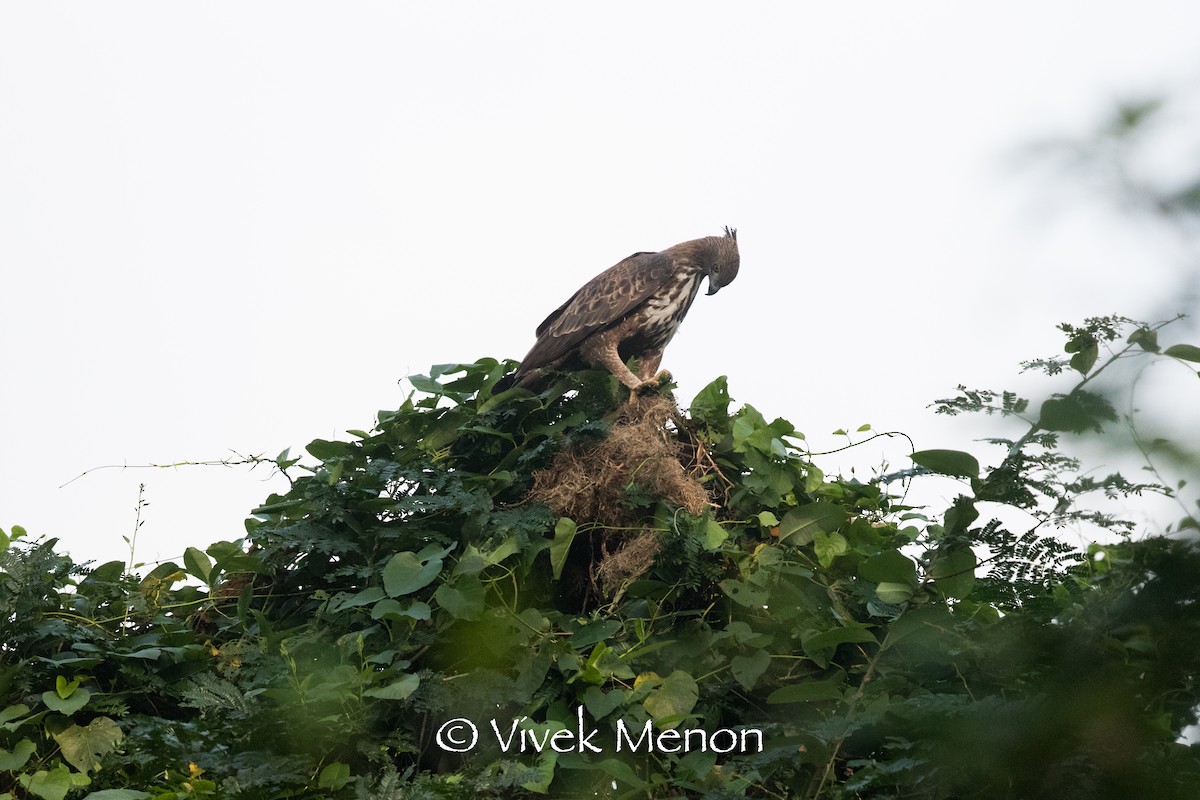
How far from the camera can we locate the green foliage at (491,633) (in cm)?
260

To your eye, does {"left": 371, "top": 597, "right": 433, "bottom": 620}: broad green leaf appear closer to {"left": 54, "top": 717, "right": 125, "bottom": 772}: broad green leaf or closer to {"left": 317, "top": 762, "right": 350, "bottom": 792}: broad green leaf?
{"left": 317, "top": 762, "right": 350, "bottom": 792}: broad green leaf

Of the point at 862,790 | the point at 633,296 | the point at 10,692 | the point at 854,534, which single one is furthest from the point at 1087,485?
the point at 633,296

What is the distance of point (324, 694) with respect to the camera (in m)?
2.86

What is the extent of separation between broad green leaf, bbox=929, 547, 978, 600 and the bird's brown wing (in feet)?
9.06

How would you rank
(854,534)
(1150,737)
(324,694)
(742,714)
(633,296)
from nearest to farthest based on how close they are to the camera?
(1150,737) → (324,694) → (742,714) → (854,534) → (633,296)

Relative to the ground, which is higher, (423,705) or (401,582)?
(401,582)

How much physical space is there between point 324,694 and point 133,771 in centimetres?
60

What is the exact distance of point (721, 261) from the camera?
5328 mm

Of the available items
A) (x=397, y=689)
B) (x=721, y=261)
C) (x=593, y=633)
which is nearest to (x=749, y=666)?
(x=593, y=633)

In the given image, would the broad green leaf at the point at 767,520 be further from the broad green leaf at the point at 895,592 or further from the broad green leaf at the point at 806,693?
the broad green leaf at the point at 895,592

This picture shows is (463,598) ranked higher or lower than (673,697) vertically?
higher

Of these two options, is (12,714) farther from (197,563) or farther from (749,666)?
(749,666)

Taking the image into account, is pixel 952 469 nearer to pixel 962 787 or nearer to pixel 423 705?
pixel 962 787

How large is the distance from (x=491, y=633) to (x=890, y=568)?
129 cm
